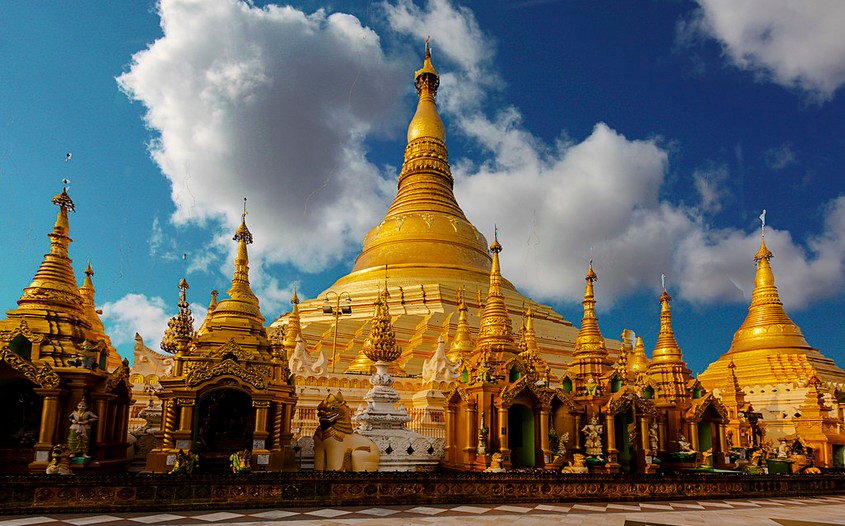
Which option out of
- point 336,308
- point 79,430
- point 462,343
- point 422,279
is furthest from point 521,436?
point 422,279

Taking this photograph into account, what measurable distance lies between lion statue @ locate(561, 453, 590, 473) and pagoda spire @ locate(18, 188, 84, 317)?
1393 cm

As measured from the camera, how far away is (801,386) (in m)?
32.4

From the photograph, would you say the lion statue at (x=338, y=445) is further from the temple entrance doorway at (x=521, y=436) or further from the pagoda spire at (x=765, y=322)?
the pagoda spire at (x=765, y=322)

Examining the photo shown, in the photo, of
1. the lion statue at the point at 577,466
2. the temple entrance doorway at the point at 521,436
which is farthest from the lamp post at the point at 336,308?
the lion statue at the point at 577,466

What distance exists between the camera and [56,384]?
1335cm

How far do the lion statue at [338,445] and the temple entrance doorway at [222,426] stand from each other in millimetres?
2026

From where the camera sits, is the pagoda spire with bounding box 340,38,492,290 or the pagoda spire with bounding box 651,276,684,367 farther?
the pagoda spire with bounding box 340,38,492,290

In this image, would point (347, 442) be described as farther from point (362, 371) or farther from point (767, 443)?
point (767, 443)

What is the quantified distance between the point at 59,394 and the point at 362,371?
1668 cm

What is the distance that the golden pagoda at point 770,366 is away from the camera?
31.5 meters

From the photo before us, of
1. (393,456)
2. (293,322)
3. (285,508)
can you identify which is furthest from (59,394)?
(293,322)

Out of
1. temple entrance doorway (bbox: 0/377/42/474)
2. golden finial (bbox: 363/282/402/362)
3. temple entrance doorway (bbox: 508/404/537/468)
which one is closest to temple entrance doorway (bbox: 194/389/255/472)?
temple entrance doorway (bbox: 0/377/42/474)

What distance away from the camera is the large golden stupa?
1439 inches

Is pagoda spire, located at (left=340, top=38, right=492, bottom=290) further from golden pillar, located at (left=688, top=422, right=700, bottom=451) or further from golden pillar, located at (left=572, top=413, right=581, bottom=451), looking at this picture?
golden pillar, located at (left=572, top=413, right=581, bottom=451)
